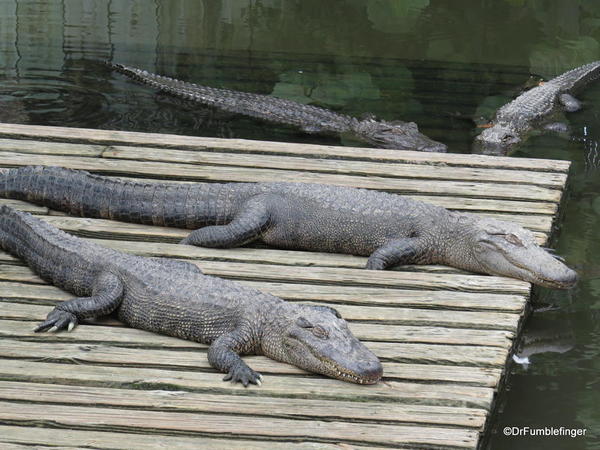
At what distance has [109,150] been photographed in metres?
6.33

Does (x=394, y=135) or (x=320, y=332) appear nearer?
(x=320, y=332)

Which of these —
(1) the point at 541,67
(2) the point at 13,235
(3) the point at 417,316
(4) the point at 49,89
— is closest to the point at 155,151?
(2) the point at 13,235

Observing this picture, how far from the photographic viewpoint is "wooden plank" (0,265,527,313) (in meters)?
4.51

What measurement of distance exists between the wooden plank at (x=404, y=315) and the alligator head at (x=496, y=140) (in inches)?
179

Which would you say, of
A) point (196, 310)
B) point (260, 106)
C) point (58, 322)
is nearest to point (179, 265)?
point (196, 310)

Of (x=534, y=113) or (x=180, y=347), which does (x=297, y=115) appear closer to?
(x=534, y=113)

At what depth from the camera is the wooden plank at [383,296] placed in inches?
177

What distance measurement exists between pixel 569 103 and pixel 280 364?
744 cm

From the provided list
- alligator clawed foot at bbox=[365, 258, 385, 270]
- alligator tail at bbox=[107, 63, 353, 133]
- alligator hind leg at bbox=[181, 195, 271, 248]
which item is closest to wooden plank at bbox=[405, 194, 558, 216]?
Result: alligator clawed foot at bbox=[365, 258, 385, 270]

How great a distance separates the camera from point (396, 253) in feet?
16.6

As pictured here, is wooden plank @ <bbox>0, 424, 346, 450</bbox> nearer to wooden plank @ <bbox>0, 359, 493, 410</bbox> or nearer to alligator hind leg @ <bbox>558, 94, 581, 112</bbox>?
wooden plank @ <bbox>0, 359, 493, 410</bbox>

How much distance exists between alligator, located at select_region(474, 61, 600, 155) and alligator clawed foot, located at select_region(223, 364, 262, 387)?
5377 millimetres

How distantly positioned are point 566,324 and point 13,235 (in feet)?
9.32

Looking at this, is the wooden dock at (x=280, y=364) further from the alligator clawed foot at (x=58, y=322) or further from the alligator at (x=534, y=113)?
the alligator at (x=534, y=113)
